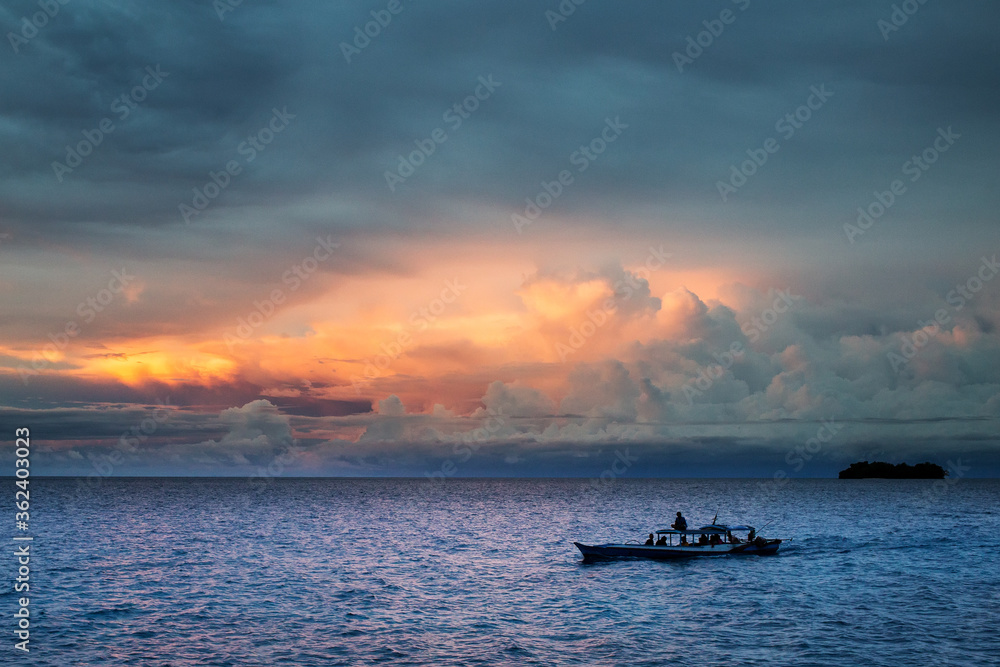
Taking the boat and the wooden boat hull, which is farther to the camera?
the boat

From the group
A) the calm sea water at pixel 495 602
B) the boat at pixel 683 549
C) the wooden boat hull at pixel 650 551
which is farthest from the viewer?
the boat at pixel 683 549

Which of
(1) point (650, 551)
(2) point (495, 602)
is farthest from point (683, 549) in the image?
(2) point (495, 602)

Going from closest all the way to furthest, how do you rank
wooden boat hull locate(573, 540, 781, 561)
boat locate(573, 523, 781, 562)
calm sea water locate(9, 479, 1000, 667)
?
calm sea water locate(9, 479, 1000, 667) → wooden boat hull locate(573, 540, 781, 561) → boat locate(573, 523, 781, 562)

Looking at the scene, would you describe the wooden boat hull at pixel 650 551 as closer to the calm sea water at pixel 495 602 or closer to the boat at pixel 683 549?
the boat at pixel 683 549

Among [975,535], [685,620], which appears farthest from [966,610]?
[975,535]

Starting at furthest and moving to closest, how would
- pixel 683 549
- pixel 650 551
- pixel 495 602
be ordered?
pixel 683 549
pixel 650 551
pixel 495 602

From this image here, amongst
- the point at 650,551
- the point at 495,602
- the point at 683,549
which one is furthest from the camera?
the point at 683,549

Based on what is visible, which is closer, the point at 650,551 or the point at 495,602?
the point at 495,602

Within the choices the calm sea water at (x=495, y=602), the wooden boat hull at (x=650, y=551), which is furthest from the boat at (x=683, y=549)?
the calm sea water at (x=495, y=602)

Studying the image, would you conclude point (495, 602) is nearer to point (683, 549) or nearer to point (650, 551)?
point (650, 551)

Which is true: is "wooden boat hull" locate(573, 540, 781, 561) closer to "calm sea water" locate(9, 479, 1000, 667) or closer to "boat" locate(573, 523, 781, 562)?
"boat" locate(573, 523, 781, 562)

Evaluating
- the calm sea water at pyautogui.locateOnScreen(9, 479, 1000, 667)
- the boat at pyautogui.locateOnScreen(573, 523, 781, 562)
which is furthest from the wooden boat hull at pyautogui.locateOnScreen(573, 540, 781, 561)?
the calm sea water at pyautogui.locateOnScreen(9, 479, 1000, 667)

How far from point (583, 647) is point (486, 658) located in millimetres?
5091

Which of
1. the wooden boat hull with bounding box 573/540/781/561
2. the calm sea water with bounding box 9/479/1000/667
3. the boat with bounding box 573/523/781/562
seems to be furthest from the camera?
the boat with bounding box 573/523/781/562
